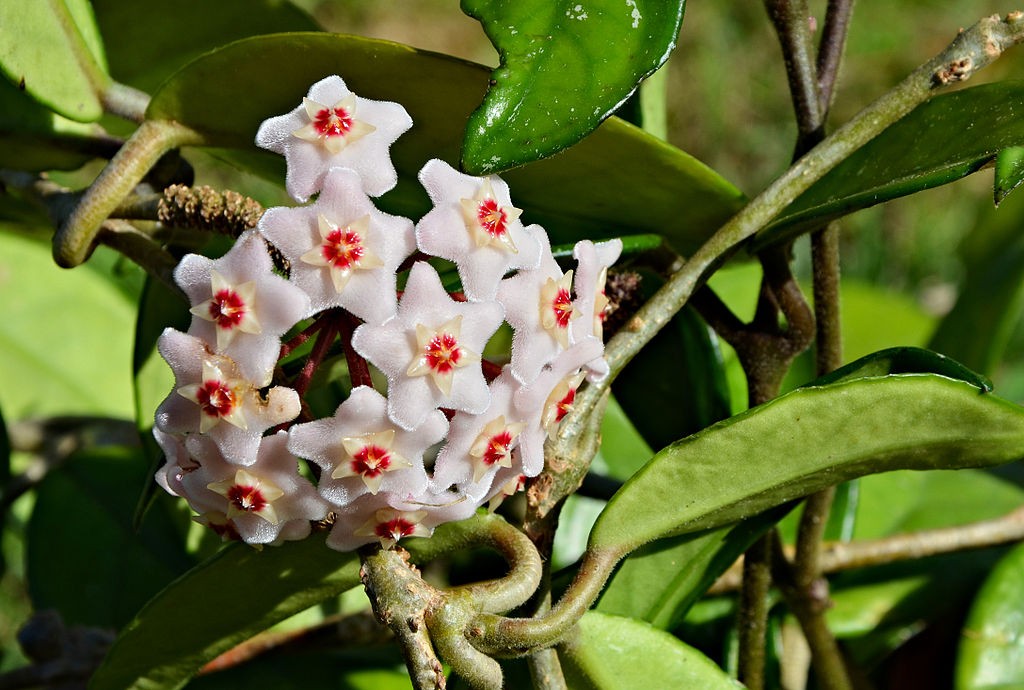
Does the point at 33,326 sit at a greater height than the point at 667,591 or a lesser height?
lesser

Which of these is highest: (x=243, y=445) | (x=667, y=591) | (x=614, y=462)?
(x=243, y=445)

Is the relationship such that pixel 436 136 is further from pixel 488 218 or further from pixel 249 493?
pixel 249 493

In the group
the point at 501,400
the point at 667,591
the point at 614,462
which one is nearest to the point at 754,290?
the point at 614,462

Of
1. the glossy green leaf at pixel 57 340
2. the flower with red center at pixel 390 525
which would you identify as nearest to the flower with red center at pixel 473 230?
the flower with red center at pixel 390 525

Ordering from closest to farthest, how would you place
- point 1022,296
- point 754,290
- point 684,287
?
point 684,287 < point 1022,296 < point 754,290

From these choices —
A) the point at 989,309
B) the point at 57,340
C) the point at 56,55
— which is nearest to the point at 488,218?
the point at 56,55

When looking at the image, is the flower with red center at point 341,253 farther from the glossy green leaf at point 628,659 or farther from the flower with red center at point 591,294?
the glossy green leaf at point 628,659

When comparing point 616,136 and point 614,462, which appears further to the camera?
point 614,462

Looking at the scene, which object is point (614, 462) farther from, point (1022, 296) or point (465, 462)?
point (465, 462)
